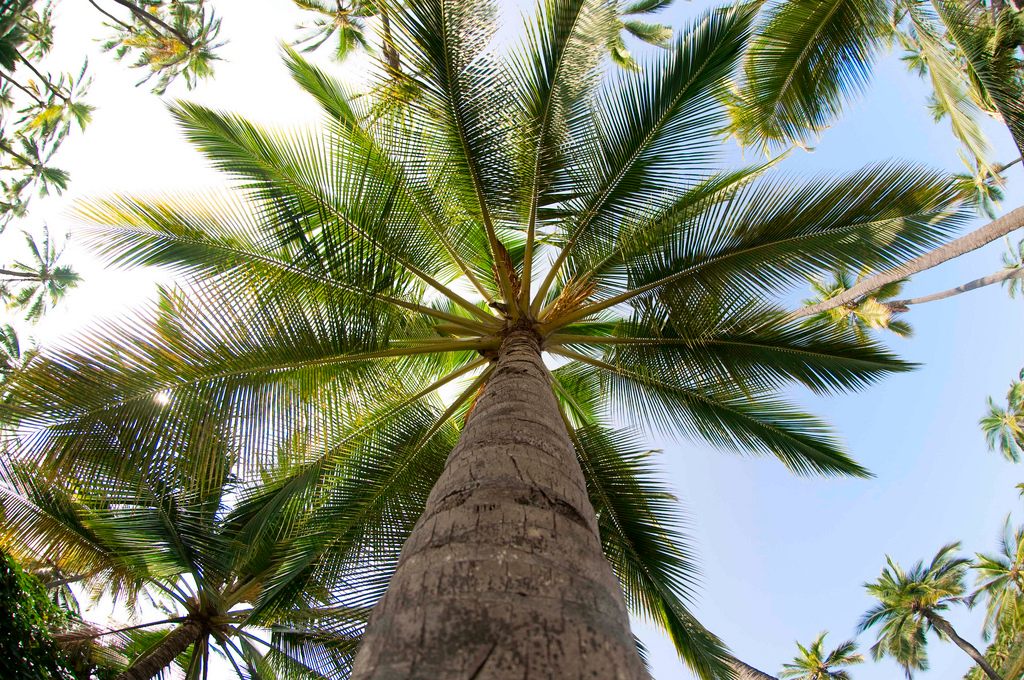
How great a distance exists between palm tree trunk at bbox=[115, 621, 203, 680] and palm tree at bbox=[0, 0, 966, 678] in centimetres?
150

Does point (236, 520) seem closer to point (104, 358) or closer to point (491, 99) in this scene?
point (104, 358)

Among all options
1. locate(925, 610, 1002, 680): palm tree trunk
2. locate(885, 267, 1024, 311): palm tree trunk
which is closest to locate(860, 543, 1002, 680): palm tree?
locate(925, 610, 1002, 680): palm tree trunk

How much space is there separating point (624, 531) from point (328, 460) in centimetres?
320

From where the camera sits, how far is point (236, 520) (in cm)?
685

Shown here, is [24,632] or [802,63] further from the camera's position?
[802,63]

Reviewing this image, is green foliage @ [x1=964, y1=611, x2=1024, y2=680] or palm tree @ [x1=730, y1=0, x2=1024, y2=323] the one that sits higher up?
palm tree @ [x1=730, y1=0, x2=1024, y2=323]

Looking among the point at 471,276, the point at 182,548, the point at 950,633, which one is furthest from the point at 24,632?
the point at 950,633

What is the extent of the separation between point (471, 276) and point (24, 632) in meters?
5.42

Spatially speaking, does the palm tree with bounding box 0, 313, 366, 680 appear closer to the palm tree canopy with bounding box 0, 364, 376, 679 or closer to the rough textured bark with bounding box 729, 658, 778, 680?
the palm tree canopy with bounding box 0, 364, 376, 679

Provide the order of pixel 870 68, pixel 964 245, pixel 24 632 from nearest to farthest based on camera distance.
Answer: pixel 24 632
pixel 964 245
pixel 870 68

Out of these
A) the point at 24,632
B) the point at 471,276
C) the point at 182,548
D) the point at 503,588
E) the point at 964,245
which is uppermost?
the point at 471,276

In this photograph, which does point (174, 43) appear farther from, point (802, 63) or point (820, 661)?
point (820, 661)

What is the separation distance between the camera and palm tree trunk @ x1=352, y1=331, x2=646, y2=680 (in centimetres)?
141

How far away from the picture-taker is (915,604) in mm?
26656
